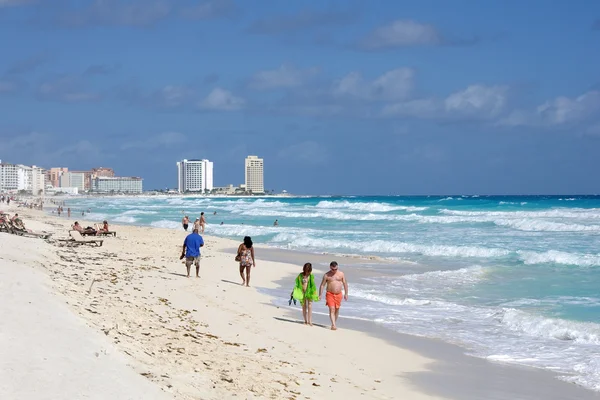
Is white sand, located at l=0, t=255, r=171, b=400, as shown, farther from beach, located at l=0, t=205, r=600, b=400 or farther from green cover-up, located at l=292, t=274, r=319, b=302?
green cover-up, located at l=292, t=274, r=319, b=302

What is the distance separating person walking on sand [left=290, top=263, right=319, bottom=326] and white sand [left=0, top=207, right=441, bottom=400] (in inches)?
12.9

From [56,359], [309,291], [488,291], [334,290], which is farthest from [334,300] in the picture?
[488,291]

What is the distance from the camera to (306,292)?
11.6m

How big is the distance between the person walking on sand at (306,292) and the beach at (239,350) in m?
0.27

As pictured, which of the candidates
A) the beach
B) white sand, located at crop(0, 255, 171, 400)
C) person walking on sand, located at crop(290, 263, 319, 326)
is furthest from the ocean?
white sand, located at crop(0, 255, 171, 400)

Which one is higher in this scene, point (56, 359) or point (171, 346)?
point (56, 359)

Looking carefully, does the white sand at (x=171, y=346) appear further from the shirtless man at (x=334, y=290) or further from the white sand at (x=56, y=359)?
the shirtless man at (x=334, y=290)

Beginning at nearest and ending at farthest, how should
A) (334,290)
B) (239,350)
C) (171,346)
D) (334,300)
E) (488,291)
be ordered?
(171,346) < (239,350) < (334,300) < (334,290) < (488,291)

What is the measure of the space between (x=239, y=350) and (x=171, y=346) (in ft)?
3.48

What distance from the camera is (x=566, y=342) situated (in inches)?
430

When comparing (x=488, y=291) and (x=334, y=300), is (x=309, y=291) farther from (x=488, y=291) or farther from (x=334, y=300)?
(x=488, y=291)

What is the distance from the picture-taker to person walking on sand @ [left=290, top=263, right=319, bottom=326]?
11581mm

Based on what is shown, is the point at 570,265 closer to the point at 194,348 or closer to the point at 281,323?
the point at 281,323

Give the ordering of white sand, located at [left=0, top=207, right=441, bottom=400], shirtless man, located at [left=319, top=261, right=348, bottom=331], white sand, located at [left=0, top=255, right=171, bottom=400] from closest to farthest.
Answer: white sand, located at [left=0, top=255, right=171, bottom=400] → white sand, located at [left=0, top=207, right=441, bottom=400] → shirtless man, located at [left=319, top=261, right=348, bottom=331]
